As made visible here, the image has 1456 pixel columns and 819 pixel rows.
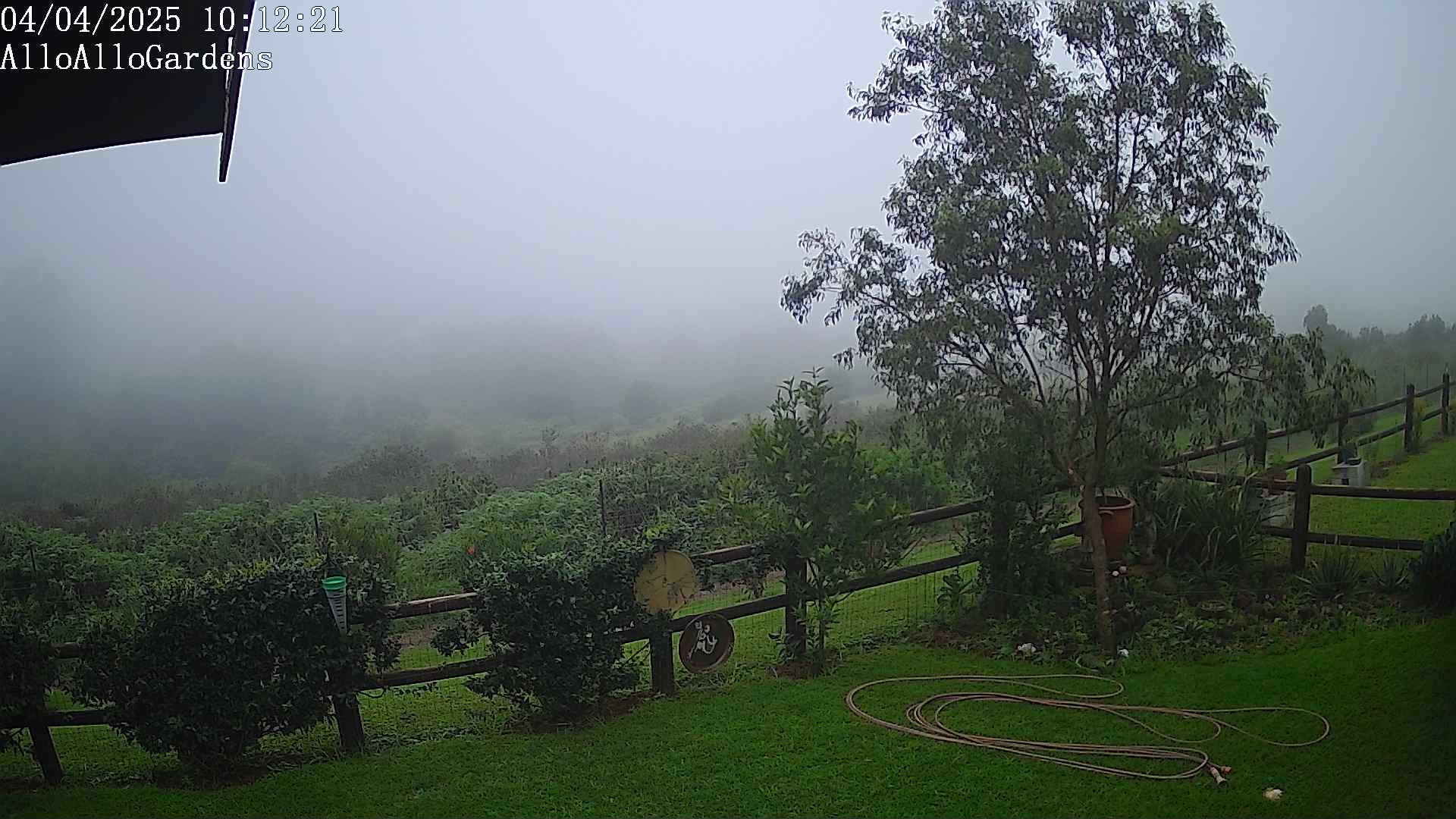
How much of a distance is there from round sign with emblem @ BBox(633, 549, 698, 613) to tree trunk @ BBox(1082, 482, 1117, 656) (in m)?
2.23

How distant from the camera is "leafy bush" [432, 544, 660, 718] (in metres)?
4.41

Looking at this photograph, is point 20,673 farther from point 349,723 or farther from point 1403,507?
point 1403,507

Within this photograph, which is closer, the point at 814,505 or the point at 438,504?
the point at 814,505

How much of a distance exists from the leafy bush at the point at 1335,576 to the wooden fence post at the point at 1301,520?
0.14m

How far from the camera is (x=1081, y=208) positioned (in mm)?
4824

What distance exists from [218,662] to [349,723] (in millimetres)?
662

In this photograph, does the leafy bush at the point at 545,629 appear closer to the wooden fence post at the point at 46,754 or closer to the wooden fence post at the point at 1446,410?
the wooden fence post at the point at 46,754

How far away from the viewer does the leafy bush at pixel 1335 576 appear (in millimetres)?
5230

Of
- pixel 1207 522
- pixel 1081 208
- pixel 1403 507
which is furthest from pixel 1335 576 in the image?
pixel 1081 208

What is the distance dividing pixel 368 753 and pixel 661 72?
539cm

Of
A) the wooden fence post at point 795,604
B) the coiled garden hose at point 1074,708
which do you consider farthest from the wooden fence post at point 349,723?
the coiled garden hose at point 1074,708

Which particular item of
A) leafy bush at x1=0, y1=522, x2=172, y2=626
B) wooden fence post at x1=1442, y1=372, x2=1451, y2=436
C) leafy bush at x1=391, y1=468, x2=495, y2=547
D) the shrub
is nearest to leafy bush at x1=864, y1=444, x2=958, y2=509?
the shrub

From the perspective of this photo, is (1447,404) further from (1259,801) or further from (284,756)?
(284,756)

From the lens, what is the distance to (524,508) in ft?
21.2
